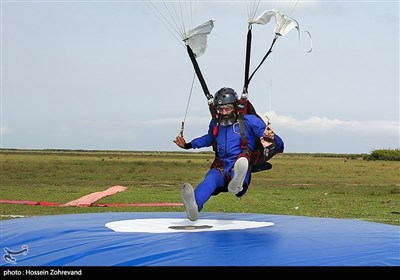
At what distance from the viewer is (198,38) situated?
21.6 feet

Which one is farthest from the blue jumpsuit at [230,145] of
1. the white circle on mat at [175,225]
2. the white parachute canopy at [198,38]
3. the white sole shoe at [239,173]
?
the white parachute canopy at [198,38]

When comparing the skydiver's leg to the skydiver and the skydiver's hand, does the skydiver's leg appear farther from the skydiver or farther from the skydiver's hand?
the skydiver's hand

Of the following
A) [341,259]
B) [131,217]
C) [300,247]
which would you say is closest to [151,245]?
[300,247]

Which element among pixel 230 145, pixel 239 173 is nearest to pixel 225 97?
pixel 230 145

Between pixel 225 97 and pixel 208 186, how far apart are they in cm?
93

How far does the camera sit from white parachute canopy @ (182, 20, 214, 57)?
6.57 meters

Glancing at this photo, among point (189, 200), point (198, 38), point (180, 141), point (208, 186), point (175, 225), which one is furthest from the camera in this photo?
point (198, 38)

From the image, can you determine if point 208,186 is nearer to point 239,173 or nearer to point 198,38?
point 239,173

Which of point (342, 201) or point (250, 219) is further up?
point (250, 219)

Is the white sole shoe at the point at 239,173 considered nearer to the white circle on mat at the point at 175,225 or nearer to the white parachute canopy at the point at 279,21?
the white circle on mat at the point at 175,225

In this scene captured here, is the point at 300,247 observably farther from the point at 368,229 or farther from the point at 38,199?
the point at 38,199

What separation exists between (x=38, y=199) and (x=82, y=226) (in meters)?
10.7

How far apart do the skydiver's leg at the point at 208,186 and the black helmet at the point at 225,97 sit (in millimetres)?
703

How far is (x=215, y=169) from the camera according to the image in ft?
19.7
